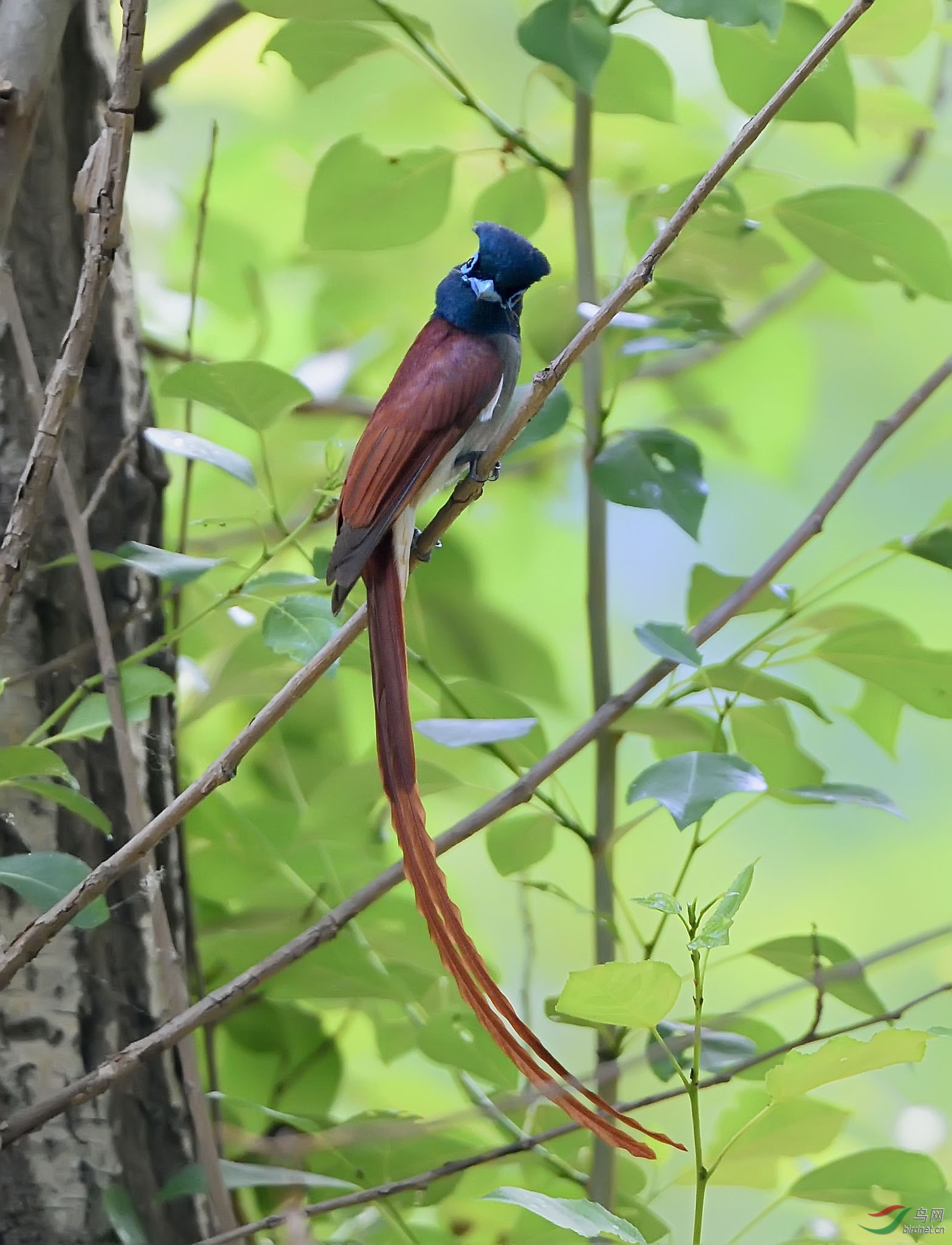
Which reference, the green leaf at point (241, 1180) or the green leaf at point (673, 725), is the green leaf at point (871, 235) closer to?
the green leaf at point (673, 725)

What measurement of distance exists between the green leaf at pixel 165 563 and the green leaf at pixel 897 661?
38cm

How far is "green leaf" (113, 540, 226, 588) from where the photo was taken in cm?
68

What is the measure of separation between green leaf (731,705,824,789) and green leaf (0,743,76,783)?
16.7 inches

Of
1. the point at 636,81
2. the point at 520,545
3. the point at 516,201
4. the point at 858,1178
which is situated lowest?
the point at 520,545

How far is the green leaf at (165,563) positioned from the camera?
68 centimetres

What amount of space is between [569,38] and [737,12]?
0.10 m

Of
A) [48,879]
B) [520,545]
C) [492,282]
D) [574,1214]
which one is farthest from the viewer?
[520,545]

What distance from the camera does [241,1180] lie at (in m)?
0.68

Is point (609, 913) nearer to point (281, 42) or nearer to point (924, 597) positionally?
point (281, 42)

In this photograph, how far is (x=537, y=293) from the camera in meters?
0.86

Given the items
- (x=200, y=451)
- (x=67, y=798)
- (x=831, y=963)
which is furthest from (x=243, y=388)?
(x=831, y=963)

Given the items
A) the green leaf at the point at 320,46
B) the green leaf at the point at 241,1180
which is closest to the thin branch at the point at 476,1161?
the green leaf at the point at 241,1180

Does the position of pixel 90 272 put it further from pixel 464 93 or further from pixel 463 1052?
pixel 463 1052

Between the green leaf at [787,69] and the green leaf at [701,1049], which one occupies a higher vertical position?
the green leaf at [787,69]
